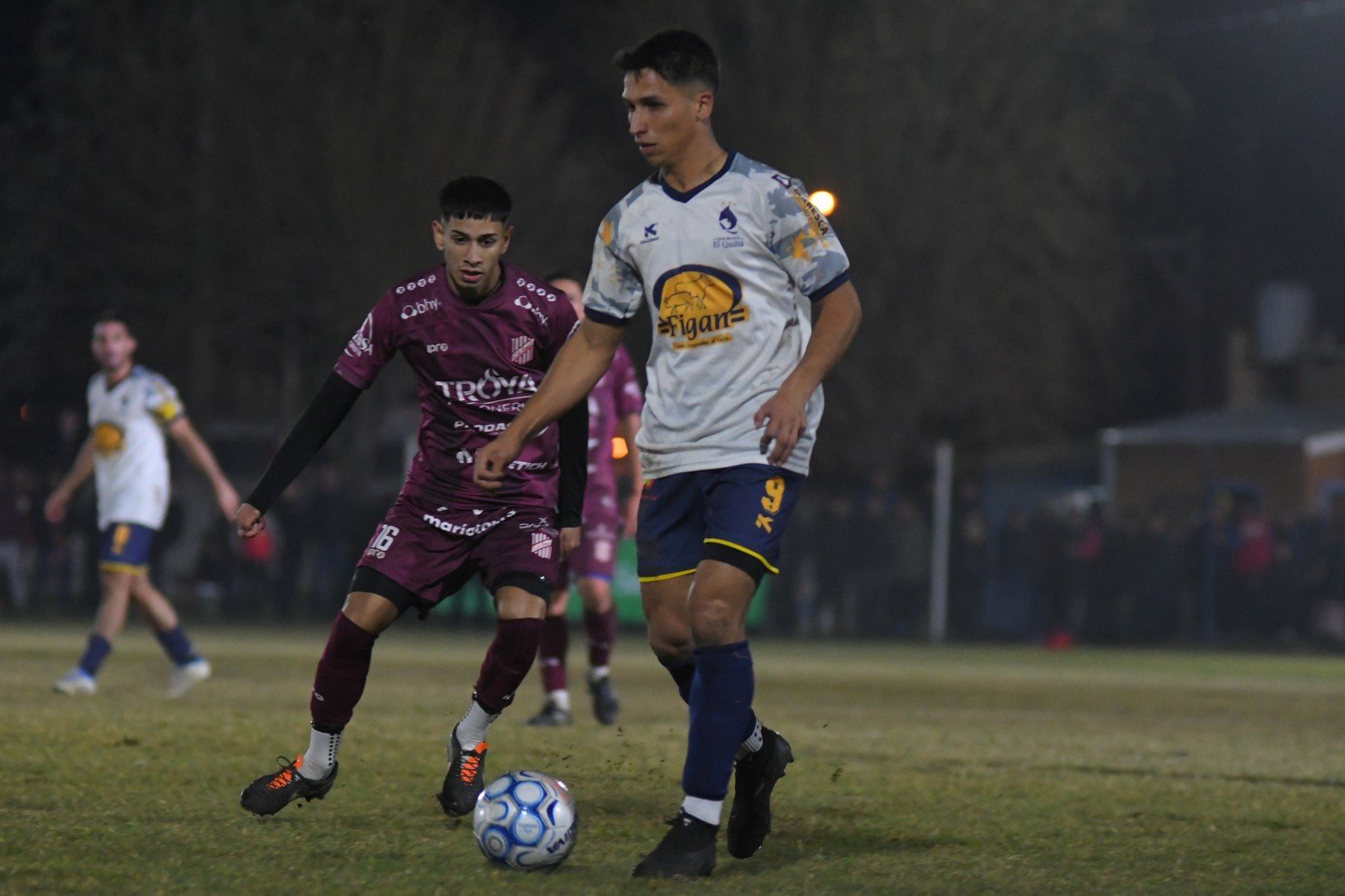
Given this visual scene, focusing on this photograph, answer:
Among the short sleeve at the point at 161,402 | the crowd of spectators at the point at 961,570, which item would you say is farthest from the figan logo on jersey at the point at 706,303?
the crowd of spectators at the point at 961,570

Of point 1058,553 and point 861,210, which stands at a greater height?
point 861,210

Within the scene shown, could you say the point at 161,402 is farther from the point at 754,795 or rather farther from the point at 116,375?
the point at 754,795

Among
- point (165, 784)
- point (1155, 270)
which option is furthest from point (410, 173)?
point (165, 784)

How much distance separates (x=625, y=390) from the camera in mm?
11188

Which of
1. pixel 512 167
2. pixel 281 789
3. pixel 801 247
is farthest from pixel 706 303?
pixel 512 167

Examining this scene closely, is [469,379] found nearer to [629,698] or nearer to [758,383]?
[758,383]

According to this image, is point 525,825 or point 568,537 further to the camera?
point 568,537

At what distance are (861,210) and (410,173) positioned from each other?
7.53m

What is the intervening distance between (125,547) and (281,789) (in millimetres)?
6019

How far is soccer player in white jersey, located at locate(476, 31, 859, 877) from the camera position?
6.02 m

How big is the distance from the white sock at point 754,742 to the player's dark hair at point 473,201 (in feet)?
6.82

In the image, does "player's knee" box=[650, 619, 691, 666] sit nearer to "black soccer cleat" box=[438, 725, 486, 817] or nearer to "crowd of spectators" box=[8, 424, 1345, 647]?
"black soccer cleat" box=[438, 725, 486, 817]

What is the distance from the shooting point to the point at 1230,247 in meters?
45.7

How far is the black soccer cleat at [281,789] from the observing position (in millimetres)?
6742
